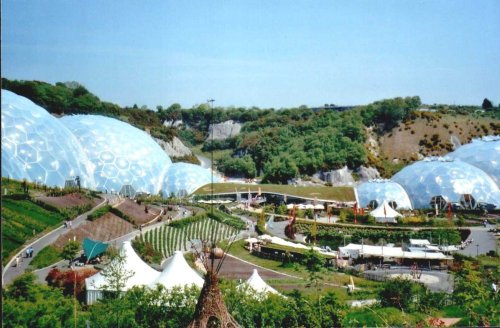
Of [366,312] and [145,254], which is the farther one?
[145,254]

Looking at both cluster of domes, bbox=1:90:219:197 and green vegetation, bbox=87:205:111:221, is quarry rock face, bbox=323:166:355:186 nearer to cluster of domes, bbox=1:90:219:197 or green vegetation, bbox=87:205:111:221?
cluster of domes, bbox=1:90:219:197

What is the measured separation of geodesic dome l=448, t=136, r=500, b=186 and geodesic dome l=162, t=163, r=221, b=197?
697 inches

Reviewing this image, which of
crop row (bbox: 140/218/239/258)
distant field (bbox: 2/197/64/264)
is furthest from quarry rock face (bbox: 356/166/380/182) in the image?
distant field (bbox: 2/197/64/264)

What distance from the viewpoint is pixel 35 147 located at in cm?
2398

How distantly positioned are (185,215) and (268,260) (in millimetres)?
5803

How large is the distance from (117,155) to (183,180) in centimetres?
415

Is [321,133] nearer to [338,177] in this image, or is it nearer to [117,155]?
[338,177]

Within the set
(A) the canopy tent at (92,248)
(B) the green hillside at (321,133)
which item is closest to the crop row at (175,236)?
(A) the canopy tent at (92,248)

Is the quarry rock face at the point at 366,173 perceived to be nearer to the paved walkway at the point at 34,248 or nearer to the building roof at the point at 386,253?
the building roof at the point at 386,253

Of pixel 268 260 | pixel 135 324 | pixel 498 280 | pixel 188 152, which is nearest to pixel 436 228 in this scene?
pixel 268 260

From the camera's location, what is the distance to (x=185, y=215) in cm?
2362

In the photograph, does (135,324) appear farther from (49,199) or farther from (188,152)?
(188,152)

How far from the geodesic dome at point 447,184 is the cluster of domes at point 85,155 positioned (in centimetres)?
1213

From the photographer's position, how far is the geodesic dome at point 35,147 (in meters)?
22.8
